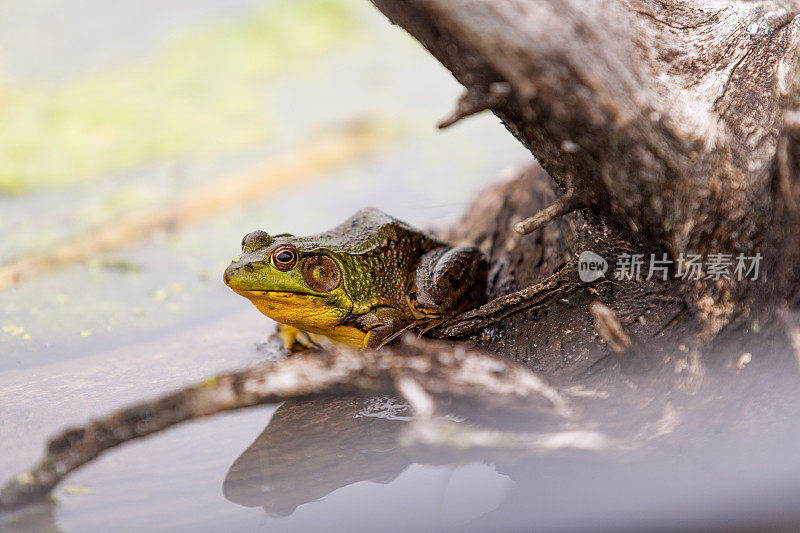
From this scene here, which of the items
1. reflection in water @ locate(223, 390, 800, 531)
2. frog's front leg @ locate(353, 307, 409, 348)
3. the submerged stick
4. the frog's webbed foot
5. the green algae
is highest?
the green algae

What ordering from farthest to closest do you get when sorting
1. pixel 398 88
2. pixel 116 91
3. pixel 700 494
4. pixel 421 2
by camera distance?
pixel 398 88, pixel 116 91, pixel 700 494, pixel 421 2

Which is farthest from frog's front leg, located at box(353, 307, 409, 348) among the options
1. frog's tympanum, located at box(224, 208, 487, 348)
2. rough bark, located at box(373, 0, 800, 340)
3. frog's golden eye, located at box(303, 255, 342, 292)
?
rough bark, located at box(373, 0, 800, 340)

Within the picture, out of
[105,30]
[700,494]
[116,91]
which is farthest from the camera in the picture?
[105,30]

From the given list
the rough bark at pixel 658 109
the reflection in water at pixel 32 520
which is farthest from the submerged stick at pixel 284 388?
the rough bark at pixel 658 109

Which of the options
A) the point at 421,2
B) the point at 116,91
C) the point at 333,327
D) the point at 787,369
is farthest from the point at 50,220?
the point at 787,369

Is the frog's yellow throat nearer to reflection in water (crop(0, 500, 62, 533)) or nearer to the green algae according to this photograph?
reflection in water (crop(0, 500, 62, 533))

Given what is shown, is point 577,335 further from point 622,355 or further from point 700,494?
point 700,494

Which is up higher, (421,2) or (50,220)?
(50,220)

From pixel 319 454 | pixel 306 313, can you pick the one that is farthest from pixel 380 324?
pixel 319 454
